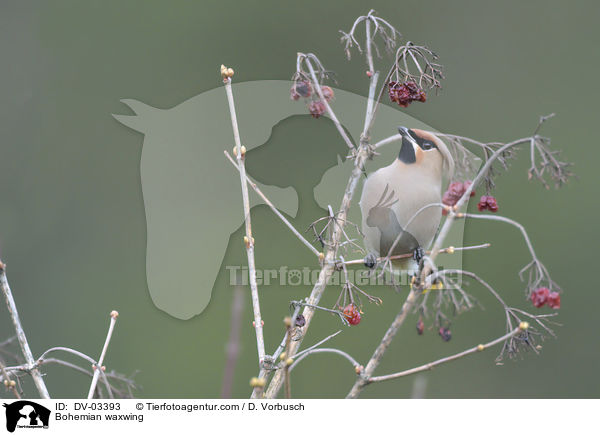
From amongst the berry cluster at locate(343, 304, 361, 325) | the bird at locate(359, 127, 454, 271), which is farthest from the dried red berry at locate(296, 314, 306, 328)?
the bird at locate(359, 127, 454, 271)

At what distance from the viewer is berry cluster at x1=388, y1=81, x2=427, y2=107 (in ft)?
3.65

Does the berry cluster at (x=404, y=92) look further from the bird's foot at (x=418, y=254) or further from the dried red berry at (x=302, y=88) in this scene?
the bird's foot at (x=418, y=254)

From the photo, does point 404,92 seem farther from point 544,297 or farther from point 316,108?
point 544,297

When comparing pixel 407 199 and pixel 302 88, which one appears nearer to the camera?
pixel 302 88

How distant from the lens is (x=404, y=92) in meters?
1.11

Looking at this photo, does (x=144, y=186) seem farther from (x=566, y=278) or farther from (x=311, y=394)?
(x=566, y=278)

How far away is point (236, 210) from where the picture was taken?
3.03 meters

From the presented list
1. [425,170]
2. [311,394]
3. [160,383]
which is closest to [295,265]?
[311,394]

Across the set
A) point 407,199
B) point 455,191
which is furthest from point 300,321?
point 407,199
